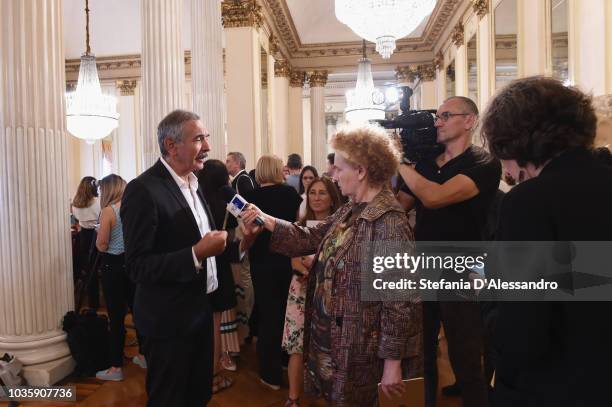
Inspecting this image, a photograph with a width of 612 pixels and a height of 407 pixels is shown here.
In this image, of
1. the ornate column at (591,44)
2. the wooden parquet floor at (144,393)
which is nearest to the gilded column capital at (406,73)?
the ornate column at (591,44)

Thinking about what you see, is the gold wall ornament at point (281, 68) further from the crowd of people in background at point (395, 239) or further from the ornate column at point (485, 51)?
the crowd of people in background at point (395, 239)

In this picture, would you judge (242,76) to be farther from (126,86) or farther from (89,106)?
(126,86)

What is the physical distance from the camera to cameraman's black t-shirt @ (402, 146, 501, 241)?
2.15m

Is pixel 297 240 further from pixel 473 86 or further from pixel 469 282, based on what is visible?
pixel 473 86

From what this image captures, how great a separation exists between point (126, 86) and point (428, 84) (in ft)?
28.4

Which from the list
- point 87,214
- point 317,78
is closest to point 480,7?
point 317,78

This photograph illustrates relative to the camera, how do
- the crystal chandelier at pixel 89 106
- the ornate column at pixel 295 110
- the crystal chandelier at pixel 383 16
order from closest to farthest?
the crystal chandelier at pixel 383 16, the crystal chandelier at pixel 89 106, the ornate column at pixel 295 110

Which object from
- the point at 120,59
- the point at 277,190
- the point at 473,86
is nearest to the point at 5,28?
the point at 277,190

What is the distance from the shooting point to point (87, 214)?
5082mm

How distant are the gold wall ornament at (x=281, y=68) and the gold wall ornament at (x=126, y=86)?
13.8 ft

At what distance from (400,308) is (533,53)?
548cm

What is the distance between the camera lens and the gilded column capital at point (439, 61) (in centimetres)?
1205

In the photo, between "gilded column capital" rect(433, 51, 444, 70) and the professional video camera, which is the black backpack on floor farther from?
"gilded column capital" rect(433, 51, 444, 70)

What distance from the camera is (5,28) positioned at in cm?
300
